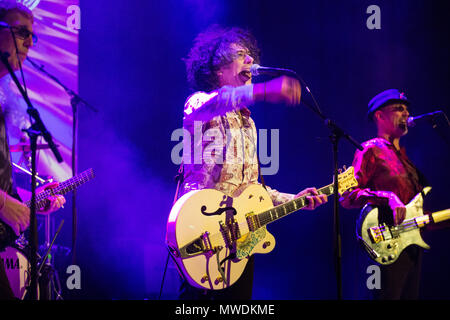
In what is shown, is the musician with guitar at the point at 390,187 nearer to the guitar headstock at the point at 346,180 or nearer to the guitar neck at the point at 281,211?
the guitar headstock at the point at 346,180

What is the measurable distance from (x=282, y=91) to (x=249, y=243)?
3.49 feet

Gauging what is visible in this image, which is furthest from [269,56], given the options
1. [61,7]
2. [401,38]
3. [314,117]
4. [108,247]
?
[108,247]

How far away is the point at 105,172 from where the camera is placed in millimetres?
5324

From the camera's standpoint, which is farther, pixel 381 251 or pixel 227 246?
pixel 381 251

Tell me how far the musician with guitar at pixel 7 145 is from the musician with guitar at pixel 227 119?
1.03 m

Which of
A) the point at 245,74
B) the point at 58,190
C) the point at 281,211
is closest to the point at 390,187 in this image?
the point at 281,211

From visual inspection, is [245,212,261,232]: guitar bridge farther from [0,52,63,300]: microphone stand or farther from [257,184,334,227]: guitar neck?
[0,52,63,300]: microphone stand

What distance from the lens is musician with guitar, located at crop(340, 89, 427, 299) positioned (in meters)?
3.63

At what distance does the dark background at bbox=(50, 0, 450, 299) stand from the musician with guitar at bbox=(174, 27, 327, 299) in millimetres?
1873

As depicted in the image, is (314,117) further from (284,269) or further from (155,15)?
(155,15)

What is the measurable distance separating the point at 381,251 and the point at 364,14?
2.99m

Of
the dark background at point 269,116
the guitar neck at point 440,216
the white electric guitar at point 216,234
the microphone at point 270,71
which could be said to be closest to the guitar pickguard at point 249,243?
the white electric guitar at point 216,234

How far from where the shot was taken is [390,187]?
3.86m

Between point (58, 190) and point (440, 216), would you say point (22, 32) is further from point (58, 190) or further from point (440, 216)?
point (440, 216)
